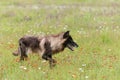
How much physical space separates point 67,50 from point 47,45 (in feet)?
7.16

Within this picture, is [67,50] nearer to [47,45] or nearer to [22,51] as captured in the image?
[22,51]

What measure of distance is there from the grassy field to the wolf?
26cm

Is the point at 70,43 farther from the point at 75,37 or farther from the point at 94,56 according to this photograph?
the point at 75,37

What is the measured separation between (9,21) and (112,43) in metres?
8.18

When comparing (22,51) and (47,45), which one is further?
(22,51)

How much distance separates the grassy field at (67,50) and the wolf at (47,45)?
0.26 meters

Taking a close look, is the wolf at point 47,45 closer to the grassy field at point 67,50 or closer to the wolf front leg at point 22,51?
the wolf front leg at point 22,51

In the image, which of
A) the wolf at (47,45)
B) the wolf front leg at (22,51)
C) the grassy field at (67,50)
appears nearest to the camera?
the grassy field at (67,50)

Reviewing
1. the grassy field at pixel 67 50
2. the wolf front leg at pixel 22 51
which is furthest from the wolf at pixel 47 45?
the grassy field at pixel 67 50

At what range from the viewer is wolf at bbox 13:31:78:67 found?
10891mm

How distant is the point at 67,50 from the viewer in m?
13.2

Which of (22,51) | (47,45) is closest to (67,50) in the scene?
(22,51)

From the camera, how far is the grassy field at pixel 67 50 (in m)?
9.95

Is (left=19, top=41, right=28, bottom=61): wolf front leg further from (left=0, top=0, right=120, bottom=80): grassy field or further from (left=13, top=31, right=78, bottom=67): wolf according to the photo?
(left=0, top=0, right=120, bottom=80): grassy field
